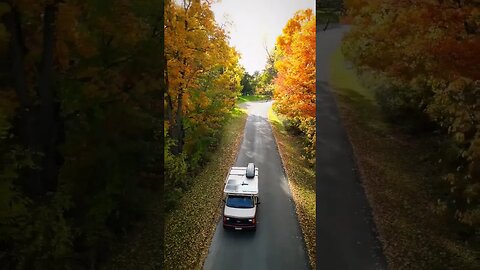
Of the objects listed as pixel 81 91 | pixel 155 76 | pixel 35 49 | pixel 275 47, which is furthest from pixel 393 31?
pixel 35 49

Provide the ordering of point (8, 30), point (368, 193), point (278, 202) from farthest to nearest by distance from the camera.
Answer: point (278, 202)
point (368, 193)
point (8, 30)

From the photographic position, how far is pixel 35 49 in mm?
8391

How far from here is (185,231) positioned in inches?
364

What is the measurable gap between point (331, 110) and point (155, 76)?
4.29 metres

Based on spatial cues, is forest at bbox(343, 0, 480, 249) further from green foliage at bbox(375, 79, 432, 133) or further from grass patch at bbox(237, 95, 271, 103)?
grass patch at bbox(237, 95, 271, 103)

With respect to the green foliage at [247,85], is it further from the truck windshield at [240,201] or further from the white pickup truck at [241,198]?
the truck windshield at [240,201]

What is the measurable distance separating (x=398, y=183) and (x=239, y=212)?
3.59m

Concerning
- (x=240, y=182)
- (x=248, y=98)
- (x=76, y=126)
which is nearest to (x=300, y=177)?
(x=240, y=182)

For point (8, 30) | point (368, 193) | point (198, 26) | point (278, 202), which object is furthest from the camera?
point (198, 26)

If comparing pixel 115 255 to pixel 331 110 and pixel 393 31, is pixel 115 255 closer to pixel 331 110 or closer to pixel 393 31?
pixel 331 110

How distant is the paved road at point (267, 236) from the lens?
874 centimetres

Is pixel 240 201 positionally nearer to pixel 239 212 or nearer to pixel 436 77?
pixel 239 212

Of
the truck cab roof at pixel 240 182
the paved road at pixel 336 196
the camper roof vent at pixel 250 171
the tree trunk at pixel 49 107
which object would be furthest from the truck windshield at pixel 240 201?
the tree trunk at pixel 49 107

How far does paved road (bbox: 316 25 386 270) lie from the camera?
8391 mm
